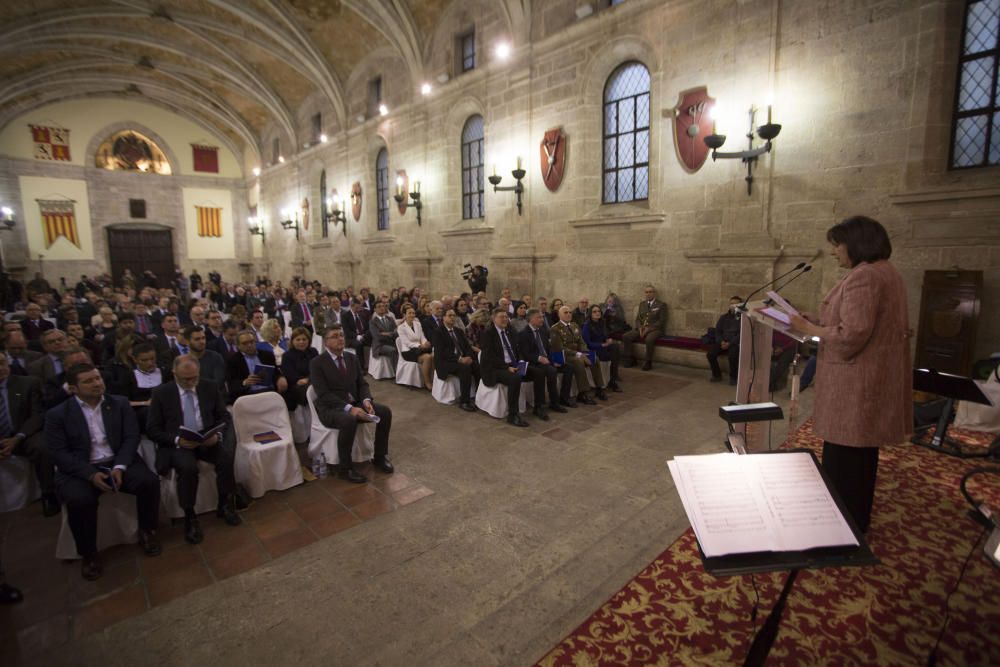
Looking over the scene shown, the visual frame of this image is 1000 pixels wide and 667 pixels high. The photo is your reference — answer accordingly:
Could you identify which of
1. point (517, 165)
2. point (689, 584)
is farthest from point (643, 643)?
point (517, 165)

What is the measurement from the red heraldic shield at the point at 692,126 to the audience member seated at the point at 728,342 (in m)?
2.37

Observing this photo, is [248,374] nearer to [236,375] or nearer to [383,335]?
[236,375]

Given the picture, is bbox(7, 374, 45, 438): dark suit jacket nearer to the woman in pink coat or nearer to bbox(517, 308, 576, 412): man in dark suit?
bbox(517, 308, 576, 412): man in dark suit

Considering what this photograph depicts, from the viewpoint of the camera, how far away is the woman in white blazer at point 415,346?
7.42 m

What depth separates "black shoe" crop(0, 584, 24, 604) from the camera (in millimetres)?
2879

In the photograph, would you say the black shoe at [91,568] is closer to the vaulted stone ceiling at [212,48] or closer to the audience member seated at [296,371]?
the audience member seated at [296,371]

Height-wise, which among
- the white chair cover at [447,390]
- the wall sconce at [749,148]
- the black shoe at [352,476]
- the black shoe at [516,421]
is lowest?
the black shoe at [352,476]

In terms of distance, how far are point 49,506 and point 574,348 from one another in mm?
5653

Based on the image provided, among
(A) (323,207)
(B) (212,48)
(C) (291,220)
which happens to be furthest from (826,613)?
(B) (212,48)

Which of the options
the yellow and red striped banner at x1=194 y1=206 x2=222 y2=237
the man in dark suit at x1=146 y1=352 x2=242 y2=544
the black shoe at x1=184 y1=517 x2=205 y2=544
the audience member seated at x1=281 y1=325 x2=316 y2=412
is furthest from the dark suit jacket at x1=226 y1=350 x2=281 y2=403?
the yellow and red striped banner at x1=194 y1=206 x2=222 y2=237

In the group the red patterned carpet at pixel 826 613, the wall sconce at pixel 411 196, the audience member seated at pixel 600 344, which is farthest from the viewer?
the wall sconce at pixel 411 196

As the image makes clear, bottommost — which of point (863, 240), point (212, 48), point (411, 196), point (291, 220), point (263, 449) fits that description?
point (263, 449)

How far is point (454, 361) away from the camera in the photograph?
6613 mm

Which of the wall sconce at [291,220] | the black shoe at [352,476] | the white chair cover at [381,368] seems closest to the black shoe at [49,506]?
the black shoe at [352,476]
